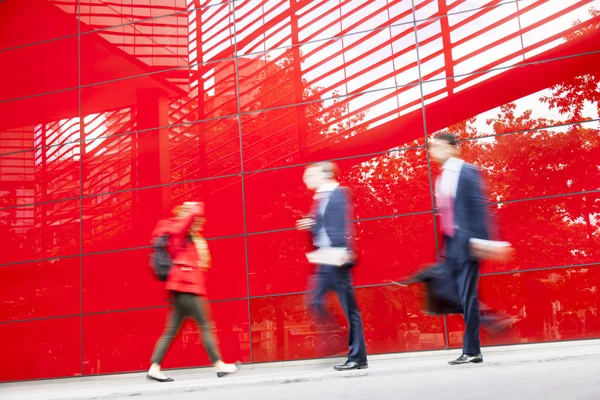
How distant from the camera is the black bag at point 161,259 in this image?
19.3ft

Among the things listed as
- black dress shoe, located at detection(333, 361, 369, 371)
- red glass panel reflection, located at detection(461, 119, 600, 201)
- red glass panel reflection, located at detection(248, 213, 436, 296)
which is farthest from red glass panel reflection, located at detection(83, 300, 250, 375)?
black dress shoe, located at detection(333, 361, 369, 371)

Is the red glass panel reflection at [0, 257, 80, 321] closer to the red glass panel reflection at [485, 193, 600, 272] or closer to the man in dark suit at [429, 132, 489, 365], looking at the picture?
the red glass panel reflection at [485, 193, 600, 272]

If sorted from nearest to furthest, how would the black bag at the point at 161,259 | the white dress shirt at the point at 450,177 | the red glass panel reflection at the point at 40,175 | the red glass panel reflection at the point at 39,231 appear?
the white dress shirt at the point at 450,177 → the black bag at the point at 161,259 → the red glass panel reflection at the point at 39,231 → the red glass panel reflection at the point at 40,175

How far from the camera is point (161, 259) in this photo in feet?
19.3

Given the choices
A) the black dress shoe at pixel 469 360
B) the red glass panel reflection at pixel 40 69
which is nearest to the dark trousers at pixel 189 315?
the black dress shoe at pixel 469 360

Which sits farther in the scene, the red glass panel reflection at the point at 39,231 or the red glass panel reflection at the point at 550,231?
the red glass panel reflection at the point at 39,231

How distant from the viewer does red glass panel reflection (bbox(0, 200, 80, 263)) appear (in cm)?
1166

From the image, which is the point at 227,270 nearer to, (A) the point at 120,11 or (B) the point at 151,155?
(B) the point at 151,155

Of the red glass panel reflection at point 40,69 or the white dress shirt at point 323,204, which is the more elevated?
the red glass panel reflection at point 40,69

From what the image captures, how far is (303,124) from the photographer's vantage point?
1078cm

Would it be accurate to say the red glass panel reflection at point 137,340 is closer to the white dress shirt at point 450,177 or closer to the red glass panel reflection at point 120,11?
the red glass panel reflection at point 120,11

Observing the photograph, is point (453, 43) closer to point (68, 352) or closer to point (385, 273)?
point (385, 273)

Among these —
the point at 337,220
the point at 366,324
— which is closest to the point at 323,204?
the point at 337,220

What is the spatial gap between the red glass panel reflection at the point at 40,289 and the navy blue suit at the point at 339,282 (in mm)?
7786
